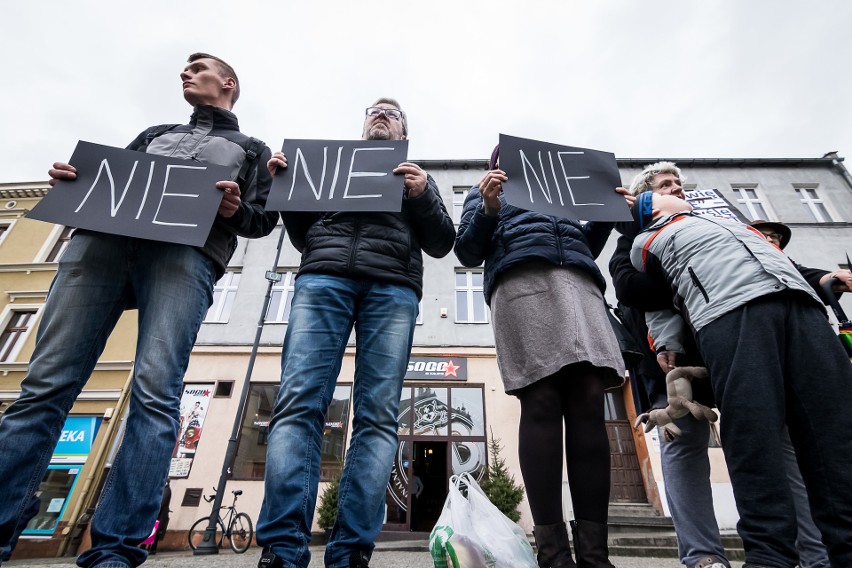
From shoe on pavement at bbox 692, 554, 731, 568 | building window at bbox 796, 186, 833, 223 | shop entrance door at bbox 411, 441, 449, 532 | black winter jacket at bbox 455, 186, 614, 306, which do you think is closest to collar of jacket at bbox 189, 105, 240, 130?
black winter jacket at bbox 455, 186, 614, 306

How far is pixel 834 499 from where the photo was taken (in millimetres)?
1395

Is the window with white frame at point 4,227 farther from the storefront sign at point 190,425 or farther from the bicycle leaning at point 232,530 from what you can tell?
the bicycle leaning at point 232,530

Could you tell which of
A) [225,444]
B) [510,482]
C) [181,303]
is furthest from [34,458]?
[225,444]

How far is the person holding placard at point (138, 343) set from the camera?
1445mm

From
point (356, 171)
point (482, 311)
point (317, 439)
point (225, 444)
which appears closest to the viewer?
point (317, 439)

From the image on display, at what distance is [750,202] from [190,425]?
60.9ft

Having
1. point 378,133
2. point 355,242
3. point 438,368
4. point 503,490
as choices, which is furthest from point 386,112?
point 438,368

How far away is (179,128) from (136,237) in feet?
2.97

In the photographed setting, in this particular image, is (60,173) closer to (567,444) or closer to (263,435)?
(567,444)

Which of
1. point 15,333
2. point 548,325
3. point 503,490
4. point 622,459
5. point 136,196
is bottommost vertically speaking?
point 548,325

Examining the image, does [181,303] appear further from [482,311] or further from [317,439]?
[482,311]

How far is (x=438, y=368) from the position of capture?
12016mm

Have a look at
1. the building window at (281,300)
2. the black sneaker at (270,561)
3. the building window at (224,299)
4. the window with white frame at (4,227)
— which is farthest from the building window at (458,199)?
the window with white frame at (4,227)

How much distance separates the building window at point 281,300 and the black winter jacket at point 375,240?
11.2m
